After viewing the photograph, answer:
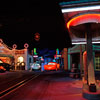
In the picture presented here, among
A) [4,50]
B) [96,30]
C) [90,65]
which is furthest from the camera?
[4,50]

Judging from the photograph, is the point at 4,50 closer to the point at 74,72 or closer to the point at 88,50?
the point at 74,72

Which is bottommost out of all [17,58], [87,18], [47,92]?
[47,92]

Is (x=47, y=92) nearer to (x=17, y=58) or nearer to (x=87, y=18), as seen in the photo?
(x=87, y=18)

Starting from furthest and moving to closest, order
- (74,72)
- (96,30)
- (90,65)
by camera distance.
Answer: (74,72)
(96,30)
(90,65)

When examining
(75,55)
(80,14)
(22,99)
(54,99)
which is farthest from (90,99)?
(75,55)

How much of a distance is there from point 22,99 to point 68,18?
4.69 meters

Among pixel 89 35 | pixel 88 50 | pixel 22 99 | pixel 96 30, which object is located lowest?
pixel 22 99

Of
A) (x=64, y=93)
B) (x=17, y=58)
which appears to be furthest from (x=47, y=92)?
(x=17, y=58)

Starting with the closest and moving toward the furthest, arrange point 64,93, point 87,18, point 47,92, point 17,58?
point 87,18 → point 64,93 → point 47,92 → point 17,58

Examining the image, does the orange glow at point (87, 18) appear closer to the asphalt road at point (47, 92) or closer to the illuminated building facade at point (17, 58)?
the asphalt road at point (47, 92)

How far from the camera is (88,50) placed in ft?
24.2

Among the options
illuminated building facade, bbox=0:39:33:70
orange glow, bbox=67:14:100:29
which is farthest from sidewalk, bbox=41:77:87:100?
illuminated building facade, bbox=0:39:33:70

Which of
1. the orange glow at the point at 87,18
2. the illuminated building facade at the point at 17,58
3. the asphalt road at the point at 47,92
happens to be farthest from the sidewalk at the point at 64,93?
the illuminated building facade at the point at 17,58

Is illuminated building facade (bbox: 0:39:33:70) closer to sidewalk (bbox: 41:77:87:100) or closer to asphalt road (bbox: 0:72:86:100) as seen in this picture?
asphalt road (bbox: 0:72:86:100)
